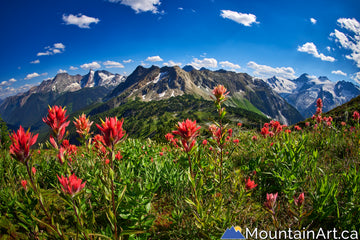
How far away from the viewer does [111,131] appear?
1.81 metres

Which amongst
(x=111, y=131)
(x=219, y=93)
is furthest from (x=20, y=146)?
(x=219, y=93)

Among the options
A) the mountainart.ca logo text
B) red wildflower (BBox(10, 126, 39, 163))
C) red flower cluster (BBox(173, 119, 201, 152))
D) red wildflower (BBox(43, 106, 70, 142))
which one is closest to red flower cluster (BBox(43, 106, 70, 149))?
red wildflower (BBox(43, 106, 70, 142))

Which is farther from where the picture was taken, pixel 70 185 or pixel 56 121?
pixel 56 121

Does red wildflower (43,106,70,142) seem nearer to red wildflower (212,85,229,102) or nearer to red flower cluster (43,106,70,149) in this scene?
red flower cluster (43,106,70,149)

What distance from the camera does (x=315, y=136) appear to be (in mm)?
5668

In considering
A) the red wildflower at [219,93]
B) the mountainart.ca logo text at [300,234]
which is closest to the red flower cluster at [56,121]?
the red wildflower at [219,93]

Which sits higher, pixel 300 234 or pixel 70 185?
pixel 70 185

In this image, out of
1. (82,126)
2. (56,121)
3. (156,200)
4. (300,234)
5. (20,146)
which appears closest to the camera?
(20,146)

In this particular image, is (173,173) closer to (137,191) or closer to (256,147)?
(137,191)

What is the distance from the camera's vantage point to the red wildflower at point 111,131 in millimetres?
1813

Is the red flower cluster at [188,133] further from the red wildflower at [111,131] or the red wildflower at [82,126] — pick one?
Result: the red wildflower at [82,126]

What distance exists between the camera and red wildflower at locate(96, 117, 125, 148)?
71.4 inches

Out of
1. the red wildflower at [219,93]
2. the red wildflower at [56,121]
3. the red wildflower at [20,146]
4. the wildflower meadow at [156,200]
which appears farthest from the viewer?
the red wildflower at [219,93]

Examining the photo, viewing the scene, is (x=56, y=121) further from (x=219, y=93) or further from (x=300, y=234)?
(x=300, y=234)
